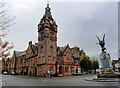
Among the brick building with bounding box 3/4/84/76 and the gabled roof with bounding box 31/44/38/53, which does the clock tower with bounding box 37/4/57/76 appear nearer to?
the brick building with bounding box 3/4/84/76

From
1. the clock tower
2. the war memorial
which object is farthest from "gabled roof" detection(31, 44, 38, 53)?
the war memorial

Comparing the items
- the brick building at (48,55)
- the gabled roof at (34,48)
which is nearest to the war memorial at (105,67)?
the brick building at (48,55)

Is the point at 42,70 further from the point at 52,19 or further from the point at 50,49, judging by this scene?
the point at 52,19

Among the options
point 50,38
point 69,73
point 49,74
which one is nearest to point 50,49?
point 50,38

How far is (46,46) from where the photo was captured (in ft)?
196

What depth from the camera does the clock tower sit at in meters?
59.4

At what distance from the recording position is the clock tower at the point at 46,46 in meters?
59.4

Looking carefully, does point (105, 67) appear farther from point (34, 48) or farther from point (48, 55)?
point (34, 48)

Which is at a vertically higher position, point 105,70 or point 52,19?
point 52,19

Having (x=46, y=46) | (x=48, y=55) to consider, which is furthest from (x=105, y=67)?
(x=46, y=46)

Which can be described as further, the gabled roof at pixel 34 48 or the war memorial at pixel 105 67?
the gabled roof at pixel 34 48

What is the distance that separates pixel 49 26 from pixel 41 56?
927cm

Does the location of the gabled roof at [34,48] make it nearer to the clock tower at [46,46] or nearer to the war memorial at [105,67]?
the clock tower at [46,46]

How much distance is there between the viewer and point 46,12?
2589 inches
